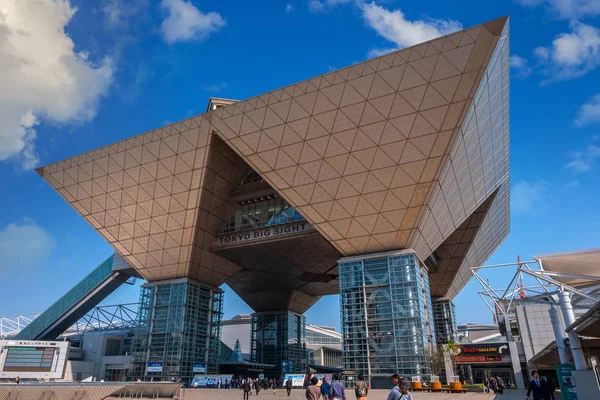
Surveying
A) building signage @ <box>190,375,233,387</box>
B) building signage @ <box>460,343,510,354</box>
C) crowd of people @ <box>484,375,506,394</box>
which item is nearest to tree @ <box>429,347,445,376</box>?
crowd of people @ <box>484,375,506,394</box>

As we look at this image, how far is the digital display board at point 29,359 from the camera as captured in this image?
47.6m

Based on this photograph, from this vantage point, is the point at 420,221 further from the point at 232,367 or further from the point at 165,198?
the point at 232,367

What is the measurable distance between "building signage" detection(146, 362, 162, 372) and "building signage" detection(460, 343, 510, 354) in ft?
114

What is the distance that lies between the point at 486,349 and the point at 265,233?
98.5 feet

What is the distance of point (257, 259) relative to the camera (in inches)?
2024

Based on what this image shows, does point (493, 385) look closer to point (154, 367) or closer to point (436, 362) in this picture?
point (436, 362)

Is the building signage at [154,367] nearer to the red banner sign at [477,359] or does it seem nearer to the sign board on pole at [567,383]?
the red banner sign at [477,359]

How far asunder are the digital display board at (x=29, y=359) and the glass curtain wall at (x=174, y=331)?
1087cm

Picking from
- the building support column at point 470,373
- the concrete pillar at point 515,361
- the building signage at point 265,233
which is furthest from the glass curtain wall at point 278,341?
the concrete pillar at point 515,361

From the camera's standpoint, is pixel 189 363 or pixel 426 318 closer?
pixel 426 318

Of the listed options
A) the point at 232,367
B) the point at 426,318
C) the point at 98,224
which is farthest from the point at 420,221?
the point at 232,367

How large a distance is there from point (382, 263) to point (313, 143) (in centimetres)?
1240

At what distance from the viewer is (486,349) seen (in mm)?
50875

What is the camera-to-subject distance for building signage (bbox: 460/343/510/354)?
49.8 metres
